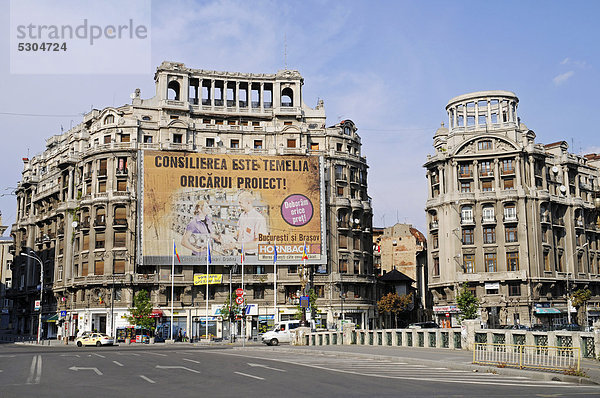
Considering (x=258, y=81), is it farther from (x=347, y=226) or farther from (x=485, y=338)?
(x=485, y=338)

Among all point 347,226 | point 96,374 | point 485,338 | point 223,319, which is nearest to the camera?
point 96,374

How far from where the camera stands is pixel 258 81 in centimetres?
9100

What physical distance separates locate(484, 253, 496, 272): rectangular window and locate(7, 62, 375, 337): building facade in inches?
601

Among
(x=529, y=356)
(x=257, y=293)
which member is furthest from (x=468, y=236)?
(x=529, y=356)

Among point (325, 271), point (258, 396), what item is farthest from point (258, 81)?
point (258, 396)

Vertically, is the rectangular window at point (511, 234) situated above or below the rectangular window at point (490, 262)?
above

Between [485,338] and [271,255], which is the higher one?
Answer: [271,255]

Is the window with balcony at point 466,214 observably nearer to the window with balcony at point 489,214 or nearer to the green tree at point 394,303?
the window with balcony at point 489,214

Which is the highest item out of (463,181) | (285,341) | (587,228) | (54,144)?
(54,144)

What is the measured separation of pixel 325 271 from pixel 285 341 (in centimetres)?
3079


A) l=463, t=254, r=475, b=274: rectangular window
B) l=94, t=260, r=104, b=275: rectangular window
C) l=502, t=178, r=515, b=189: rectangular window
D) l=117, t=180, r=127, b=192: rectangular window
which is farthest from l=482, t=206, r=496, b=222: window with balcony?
l=94, t=260, r=104, b=275: rectangular window

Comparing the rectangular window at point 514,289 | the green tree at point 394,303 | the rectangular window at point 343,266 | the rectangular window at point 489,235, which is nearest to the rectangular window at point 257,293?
the rectangular window at point 343,266

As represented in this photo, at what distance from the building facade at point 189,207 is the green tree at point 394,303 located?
10016mm

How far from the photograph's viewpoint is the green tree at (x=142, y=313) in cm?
7419
